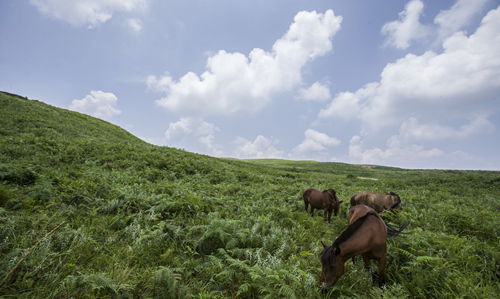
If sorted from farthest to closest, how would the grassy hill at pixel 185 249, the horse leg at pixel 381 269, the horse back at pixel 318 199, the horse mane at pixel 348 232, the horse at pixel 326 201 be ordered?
the horse back at pixel 318 199
the horse at pixel 326 201
the horse leg at pixel 381 269
the horse mane at pixel 348 232
the grassy hill at pixel 185 249

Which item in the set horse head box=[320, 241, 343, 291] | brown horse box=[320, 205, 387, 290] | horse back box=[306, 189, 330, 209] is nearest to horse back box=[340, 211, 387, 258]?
brown horse box=[320, 205, 387, 290]

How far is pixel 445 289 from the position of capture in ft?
13.3

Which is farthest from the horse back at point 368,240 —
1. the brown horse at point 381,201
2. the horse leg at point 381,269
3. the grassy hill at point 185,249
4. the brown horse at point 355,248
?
the brown horse at point 381,201

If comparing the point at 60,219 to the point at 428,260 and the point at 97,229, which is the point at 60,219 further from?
the point at 428,260

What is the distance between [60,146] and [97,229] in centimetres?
1360

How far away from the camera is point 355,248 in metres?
4.16

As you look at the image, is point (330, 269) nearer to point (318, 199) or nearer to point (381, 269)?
point (381, 269)

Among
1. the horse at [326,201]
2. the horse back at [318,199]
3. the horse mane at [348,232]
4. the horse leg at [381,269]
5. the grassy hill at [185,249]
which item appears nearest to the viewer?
the grassy hill at [185,249]

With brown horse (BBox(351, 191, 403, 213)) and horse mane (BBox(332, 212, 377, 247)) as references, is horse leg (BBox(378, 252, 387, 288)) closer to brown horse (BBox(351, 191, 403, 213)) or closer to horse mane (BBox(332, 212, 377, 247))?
horse mane (BBox(332, 212, 377, 247))

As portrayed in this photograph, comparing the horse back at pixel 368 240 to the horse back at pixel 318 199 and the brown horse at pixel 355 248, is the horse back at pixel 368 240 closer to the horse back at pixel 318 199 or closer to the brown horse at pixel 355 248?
the brown horse at pixel 355 248

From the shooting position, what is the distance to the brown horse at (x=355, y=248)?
3.99m

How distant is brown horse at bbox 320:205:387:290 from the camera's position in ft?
13.1

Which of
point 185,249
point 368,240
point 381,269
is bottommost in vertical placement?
point 185,249

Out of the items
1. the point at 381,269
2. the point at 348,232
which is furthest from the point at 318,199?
the point at 348,232
